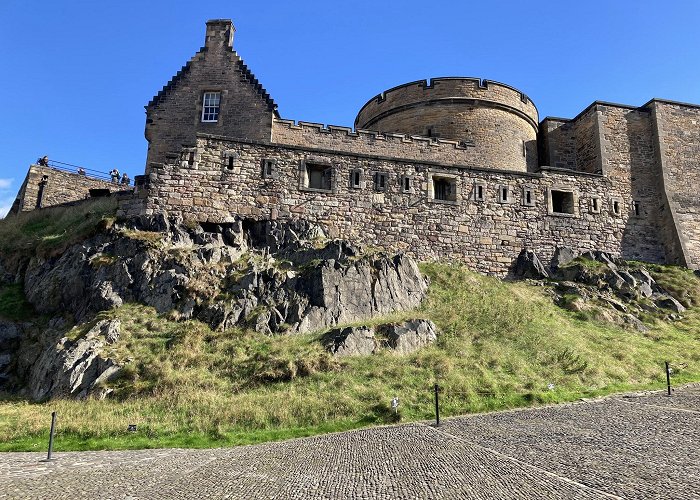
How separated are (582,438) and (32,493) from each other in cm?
899

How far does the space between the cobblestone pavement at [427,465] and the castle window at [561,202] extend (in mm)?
13333

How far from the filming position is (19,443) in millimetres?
11500

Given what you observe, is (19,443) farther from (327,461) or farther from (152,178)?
(152,178)

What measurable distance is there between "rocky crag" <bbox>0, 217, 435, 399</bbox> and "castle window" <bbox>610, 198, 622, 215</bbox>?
1099 centimetres

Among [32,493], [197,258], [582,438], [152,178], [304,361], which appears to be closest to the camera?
[32,493]

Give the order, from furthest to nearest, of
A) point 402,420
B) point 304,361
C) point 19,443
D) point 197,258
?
point 197,258, point 304,361, point 402,420, point 19,443

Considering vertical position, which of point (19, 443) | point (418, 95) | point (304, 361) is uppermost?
point (418, 95)

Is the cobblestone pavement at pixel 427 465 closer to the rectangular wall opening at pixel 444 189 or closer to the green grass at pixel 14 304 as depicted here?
the green grass at pixel 14 304

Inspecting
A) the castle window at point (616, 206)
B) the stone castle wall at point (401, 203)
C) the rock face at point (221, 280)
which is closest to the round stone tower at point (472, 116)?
the stone castle wall at point (401, 203)

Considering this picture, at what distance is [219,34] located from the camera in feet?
75.8

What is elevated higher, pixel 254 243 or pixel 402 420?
pixel 254 243

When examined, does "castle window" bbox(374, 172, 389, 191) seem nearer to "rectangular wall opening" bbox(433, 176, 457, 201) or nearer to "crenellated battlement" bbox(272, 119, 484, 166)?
"crenellated battlement" bbox(272, 119, 484, 166)

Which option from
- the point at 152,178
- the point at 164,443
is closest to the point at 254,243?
the point at 152,178

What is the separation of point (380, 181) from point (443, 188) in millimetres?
3062
